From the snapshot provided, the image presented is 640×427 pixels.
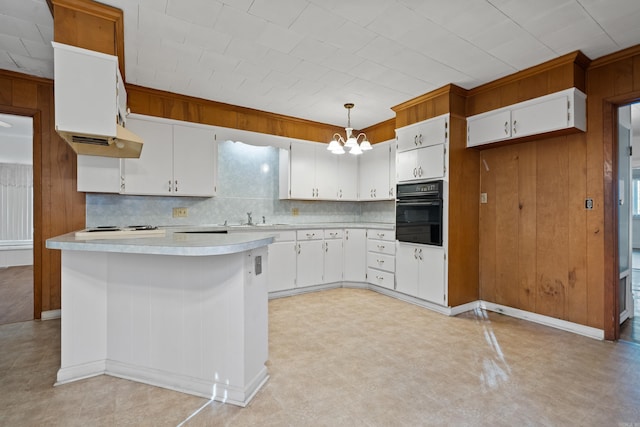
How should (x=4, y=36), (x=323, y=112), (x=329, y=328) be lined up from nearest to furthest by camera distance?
(x=4, y=36) → (x=329, y=328) → (x=323, y=112)

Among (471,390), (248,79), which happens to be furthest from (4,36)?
(471,390)

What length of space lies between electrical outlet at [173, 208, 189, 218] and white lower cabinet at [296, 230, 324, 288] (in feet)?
4.85

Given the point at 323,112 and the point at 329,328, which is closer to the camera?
the point at 329,328

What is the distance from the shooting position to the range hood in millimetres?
2275

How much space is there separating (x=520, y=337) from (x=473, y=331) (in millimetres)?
392

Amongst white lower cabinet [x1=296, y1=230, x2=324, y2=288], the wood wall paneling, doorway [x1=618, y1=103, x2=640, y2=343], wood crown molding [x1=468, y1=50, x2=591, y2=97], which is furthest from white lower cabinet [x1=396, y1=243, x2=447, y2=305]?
wood crown molding [x1=468, y1=50, x2=591, y2=97]

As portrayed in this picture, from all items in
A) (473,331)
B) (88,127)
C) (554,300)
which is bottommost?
(473,331)

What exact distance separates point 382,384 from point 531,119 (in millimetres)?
2845

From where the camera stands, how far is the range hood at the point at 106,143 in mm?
2275

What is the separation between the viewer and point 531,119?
3146mm

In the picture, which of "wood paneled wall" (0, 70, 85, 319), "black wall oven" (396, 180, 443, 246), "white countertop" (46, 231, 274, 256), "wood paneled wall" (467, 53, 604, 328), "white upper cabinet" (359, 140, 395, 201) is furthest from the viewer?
"white upper cabinet" (359, 140, 395, 201)

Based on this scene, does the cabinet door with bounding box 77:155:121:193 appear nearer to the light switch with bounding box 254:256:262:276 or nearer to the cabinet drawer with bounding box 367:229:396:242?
the light switch with bounding box 254:256:262:276

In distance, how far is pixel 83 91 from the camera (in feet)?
7.09

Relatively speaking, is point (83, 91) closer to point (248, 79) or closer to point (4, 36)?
point (4, 36)
